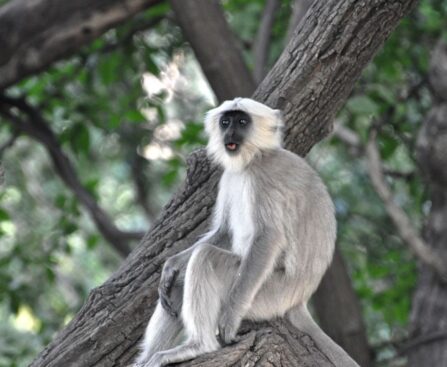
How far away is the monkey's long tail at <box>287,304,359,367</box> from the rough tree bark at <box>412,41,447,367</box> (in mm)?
2758

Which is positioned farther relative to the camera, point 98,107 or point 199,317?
point 98,107

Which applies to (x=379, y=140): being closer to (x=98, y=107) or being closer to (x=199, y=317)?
(x=98, y=107)

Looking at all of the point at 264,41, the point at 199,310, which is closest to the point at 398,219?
the point at 264,41

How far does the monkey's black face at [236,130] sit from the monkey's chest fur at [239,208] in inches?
5.3

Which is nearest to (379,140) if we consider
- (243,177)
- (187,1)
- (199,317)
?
(187,1)

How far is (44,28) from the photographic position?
668 cm

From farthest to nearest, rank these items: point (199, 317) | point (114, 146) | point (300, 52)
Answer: point (114, 146) → point (300, 52) → point (199, 317)

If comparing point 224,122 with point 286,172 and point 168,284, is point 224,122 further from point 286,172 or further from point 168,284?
point 168,284

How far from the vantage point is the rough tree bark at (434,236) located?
6.70 meters

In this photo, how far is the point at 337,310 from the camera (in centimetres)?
654

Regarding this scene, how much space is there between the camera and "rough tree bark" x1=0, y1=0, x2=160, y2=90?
6.63 meters

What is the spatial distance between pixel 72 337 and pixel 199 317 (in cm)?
83

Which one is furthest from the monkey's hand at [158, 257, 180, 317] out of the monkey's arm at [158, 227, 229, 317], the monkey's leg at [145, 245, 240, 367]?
the monkey's leg at [145, 245, 240, 367]

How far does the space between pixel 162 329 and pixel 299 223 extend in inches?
31.9
